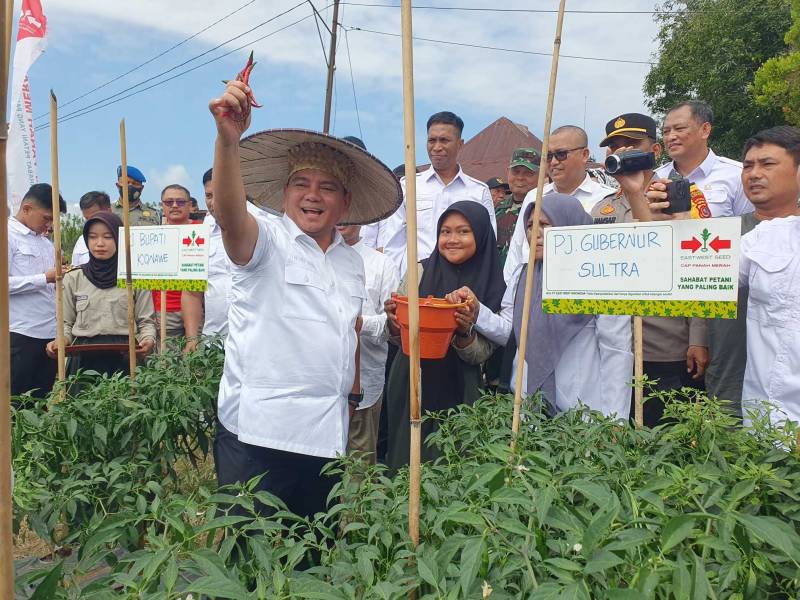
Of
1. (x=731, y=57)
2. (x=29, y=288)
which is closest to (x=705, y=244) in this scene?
(x=29, y=288)

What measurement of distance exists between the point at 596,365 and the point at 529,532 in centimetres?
191

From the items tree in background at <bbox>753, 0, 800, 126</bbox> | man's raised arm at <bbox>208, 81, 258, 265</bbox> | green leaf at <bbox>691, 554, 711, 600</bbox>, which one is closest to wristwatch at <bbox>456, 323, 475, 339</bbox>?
man's raised arm at <bbox>208, 81, 258, 265</bbox>

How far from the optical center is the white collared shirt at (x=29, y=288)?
4199 mm

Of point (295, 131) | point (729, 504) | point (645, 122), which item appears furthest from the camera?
point (645, 122)

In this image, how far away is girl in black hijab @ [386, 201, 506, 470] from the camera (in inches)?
117

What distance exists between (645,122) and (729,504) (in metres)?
3.06

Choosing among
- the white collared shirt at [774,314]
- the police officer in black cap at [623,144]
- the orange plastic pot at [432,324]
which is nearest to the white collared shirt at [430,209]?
the police officer in black cap at [623,144]

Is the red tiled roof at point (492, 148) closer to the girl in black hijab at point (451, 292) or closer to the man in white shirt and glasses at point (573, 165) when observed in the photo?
the man in white shirt and glasses at point (573, 165)

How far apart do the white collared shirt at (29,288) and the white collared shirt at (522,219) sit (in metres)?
3.08

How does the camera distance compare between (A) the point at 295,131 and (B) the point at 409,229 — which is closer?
(B) the point at 409,229

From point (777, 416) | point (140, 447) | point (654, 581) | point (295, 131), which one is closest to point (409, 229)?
point (654, 581)

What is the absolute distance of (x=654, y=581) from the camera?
949 millimetres

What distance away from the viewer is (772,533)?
101cm

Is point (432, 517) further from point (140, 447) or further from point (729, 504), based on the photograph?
point (140, 447)
